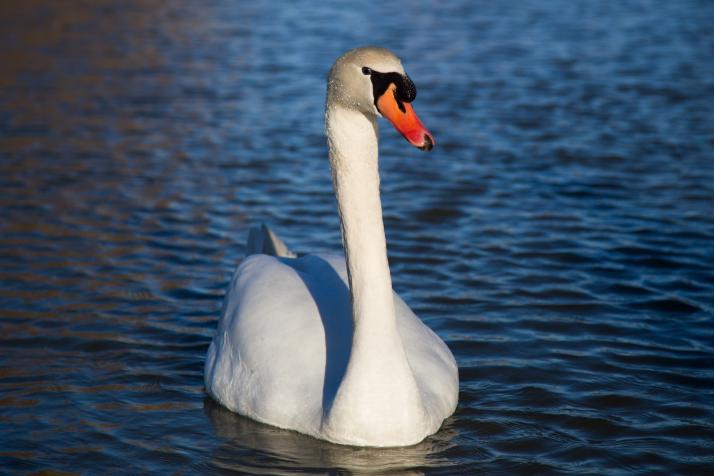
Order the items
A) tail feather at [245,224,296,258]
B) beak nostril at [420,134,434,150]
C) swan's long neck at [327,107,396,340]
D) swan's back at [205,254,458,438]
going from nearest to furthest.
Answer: beak nostril at [420,134,434,150] → swan's long neck at [327,107,396,340] → swan's back at [205,254,458,438] → tail feather at [245,224,296,258]

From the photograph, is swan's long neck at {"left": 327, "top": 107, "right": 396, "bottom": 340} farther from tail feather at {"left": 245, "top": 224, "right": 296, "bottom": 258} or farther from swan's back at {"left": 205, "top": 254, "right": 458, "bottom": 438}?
tail feather at {"left": 245, "top": 224, "right": 296, "bottom": 258}

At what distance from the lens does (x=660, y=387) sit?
6379mm

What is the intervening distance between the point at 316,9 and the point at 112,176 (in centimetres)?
1050

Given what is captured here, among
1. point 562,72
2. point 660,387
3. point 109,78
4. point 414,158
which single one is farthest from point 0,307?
point 562,72

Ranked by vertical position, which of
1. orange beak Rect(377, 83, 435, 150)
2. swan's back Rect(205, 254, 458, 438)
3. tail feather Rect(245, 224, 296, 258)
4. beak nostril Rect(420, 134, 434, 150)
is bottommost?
swan's back Rect(205, 254, 458, 438)

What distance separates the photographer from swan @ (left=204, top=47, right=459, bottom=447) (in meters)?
5.16

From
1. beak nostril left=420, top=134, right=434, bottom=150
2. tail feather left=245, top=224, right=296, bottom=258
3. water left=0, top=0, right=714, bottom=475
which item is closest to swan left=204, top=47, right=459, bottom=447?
beak nostril left=420, top=134, right=434, bottom=150

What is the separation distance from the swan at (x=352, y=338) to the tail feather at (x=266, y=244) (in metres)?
1.05

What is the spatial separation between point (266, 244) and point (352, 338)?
198 cm

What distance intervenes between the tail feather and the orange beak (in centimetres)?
230

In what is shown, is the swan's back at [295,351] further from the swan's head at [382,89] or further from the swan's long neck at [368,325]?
the swan's head at [382,89]

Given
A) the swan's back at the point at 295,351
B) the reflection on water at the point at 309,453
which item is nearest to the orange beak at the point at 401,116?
the swan's back at the point at 295,351

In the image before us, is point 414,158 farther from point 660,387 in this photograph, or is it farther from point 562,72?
point 660,387

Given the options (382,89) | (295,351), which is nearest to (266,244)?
(295,351)
